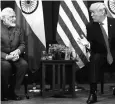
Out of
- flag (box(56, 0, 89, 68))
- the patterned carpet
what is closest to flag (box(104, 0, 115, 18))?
flag (box(56, 0, 89, 68))

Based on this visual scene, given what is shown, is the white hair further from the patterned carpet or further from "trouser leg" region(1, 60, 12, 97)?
the patterned carpet

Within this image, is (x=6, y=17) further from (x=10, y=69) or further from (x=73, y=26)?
(x=73, y=26)

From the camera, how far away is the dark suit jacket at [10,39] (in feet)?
16.2

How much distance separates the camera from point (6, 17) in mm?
4980

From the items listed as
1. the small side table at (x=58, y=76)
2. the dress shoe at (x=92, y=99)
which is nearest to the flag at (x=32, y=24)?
the small side table at (x=58, y=76)

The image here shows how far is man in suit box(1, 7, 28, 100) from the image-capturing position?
4797 mm

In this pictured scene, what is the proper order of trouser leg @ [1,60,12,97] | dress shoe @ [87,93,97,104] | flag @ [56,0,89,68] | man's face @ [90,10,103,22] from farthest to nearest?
flag @ [56,0,89,68], trouser leg @ [1,60,12,97], man's face @ [90,10,103,22], dress shoe @ [87,93,97,104]

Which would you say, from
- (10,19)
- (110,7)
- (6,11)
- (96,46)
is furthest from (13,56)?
(110,7)

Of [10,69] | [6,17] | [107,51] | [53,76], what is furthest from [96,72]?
[6,17]

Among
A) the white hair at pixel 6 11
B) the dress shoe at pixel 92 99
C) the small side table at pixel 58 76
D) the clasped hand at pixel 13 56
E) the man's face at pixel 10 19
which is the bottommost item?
the dress shoe at pixel 92 99

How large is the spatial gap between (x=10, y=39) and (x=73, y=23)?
58.6 inches

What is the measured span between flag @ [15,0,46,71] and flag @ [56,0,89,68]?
0.40m

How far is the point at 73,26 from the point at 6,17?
1.49 meters

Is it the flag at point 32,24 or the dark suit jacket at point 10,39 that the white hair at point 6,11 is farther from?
the flag at point 32,24
